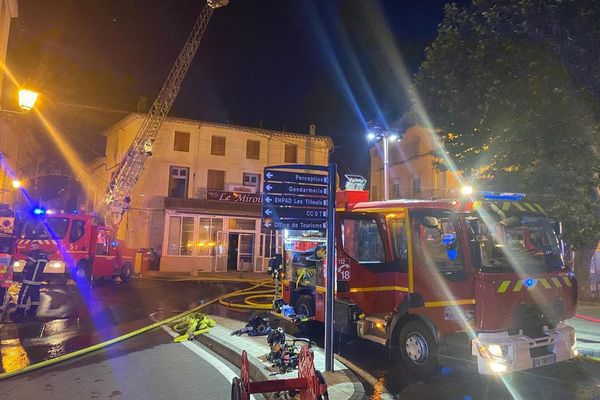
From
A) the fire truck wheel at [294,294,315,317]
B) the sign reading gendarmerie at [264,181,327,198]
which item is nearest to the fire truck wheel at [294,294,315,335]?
the fire truck wheel at [294,294,315,317]

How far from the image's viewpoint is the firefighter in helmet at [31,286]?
909cm

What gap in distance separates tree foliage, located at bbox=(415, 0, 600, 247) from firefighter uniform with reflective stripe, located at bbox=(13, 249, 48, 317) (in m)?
9.68

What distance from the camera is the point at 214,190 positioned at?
25.5 metres

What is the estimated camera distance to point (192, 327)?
775 centimetres

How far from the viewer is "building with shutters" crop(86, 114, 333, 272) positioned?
2430cm

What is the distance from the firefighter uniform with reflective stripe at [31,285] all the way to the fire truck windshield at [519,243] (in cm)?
901

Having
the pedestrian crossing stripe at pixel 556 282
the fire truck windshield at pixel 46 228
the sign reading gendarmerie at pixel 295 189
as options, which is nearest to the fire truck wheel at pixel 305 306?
the sign reading gendarmerie at pixel 295 189

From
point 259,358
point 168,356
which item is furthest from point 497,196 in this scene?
point 168,356

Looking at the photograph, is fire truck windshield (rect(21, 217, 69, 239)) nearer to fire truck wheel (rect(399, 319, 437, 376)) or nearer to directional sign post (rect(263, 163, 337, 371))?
directional sign post (rect(263, 163, 337, 371))

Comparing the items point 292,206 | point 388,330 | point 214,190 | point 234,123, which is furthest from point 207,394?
point 234,123

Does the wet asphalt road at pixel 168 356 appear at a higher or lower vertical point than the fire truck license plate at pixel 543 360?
lower

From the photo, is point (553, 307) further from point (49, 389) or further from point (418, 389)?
point (49, 389)

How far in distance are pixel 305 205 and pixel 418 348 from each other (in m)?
2.64

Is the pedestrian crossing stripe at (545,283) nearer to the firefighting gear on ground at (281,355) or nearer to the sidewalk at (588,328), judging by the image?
the sidewalk at (588,328)
